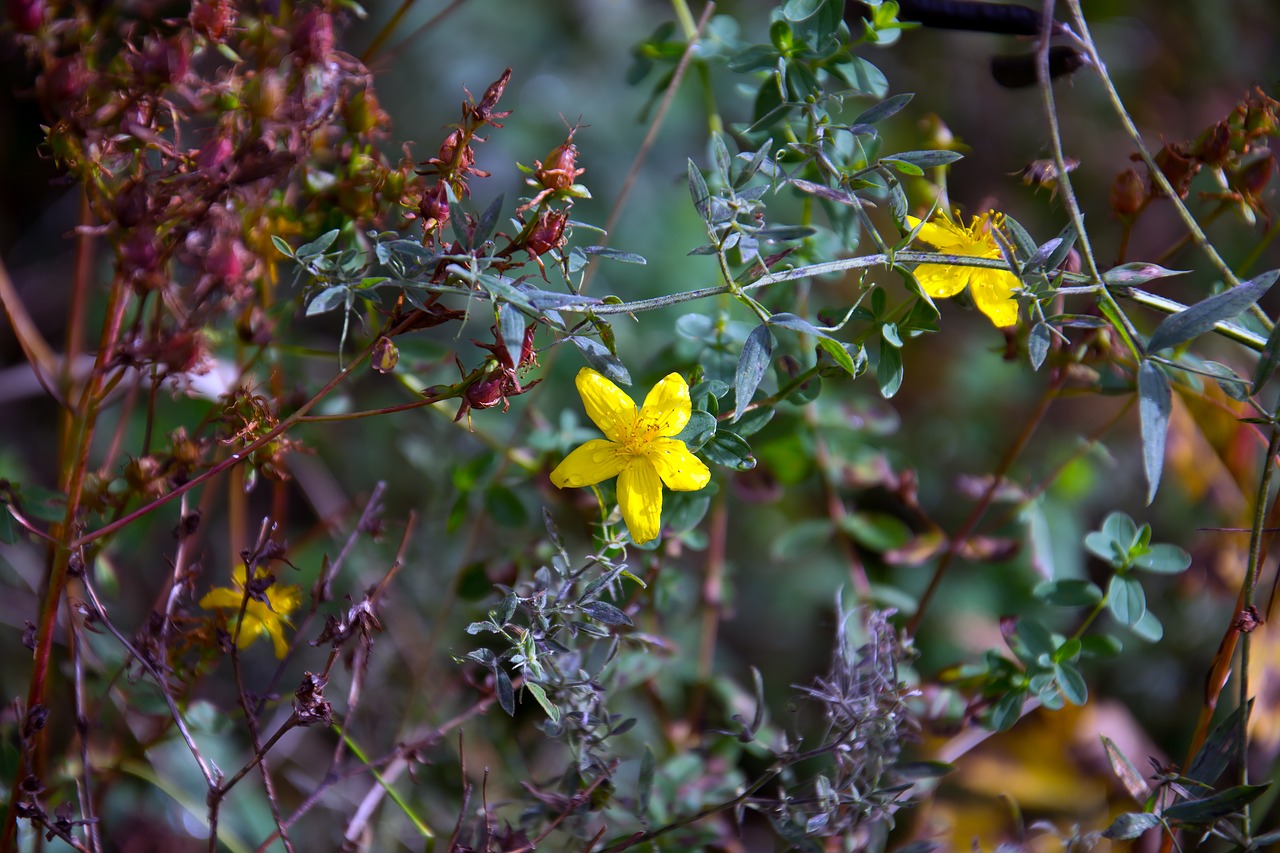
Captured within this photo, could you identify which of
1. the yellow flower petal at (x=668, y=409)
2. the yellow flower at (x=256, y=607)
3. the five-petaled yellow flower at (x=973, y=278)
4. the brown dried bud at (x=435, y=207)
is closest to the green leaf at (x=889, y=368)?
the five-petaled yellow flower at (x=973, y=278)

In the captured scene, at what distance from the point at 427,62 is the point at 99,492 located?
1.71 m

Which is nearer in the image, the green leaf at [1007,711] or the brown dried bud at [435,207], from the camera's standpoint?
the brown dried bud at [435,207]

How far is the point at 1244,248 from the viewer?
1914mm

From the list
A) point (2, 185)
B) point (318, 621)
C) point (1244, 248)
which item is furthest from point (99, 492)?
point (1244, 248)

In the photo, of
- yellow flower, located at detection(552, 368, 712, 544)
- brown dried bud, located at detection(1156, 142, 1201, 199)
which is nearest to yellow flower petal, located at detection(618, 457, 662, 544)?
yellow flower, located at detection(552, 368, 712, 544)

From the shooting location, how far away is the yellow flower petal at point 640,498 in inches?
30.4

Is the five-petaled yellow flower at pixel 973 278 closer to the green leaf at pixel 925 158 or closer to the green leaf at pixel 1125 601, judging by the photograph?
the green leaf at pixel 925 158

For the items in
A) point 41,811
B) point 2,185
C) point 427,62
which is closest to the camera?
point 41,811

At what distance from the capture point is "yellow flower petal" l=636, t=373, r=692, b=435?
78cm

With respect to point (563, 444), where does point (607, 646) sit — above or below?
below

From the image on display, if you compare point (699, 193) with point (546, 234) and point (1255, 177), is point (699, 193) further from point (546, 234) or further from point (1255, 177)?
point (1255, 177)

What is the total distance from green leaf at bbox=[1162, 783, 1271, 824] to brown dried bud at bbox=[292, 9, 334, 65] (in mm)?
941

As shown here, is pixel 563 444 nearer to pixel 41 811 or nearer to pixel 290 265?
pixel 41 811

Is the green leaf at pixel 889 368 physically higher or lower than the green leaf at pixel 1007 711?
higher
